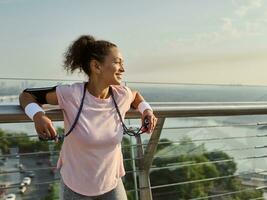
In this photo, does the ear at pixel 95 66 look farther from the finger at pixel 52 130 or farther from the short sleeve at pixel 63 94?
the finger at pixel 52 130

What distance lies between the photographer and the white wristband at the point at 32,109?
1.77 metres

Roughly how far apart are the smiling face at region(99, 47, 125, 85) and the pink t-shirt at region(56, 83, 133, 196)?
85mm

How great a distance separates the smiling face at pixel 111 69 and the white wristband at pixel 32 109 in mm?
271

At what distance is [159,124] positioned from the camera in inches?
97.3

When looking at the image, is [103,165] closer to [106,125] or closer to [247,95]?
[106,125]

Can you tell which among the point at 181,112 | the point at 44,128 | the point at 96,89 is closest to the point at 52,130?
the point at 44,128

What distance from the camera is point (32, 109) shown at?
5.82 feet

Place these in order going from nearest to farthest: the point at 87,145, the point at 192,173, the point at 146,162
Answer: the point at 87,145, the point at 146,162, the point at 192,173

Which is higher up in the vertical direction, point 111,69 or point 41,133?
point 111,69

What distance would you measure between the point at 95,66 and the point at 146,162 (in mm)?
784

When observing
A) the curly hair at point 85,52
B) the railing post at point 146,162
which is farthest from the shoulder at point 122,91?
the railing post at point 146,162

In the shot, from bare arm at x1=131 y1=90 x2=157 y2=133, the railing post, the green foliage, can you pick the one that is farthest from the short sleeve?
the green foliage

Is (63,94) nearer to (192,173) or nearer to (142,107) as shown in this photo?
(142,107)

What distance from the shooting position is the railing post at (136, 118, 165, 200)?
8.25 ft
